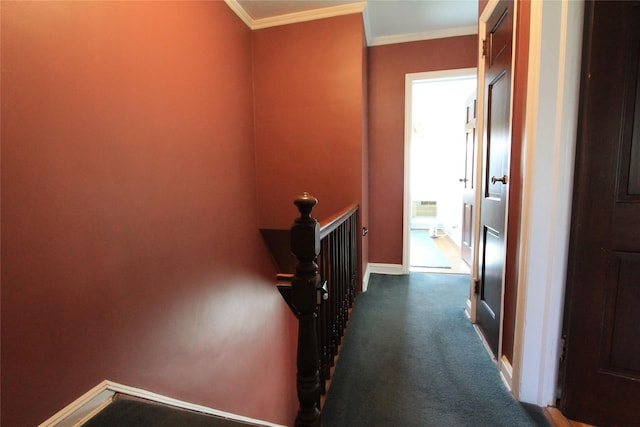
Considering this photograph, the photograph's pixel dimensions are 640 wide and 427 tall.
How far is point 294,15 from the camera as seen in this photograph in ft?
8.20

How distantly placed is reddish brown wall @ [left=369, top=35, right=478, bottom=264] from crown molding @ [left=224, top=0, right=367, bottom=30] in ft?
2.15

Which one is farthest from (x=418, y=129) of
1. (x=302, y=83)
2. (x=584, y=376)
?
(x=584, y=376)

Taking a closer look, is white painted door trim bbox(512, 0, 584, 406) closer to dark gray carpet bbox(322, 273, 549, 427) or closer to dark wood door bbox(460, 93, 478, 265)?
dark gray carpet bbox(322, 273, 549, 427)

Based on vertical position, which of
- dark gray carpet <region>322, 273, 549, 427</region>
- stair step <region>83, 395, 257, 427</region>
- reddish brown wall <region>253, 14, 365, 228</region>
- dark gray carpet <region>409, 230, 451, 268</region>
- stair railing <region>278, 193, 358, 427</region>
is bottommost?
dark gray carpet <region>322, 273, 549, 427</region>

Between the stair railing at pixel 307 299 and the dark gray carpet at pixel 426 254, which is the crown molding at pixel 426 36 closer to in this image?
the dark gray carpet at pixel 426 254

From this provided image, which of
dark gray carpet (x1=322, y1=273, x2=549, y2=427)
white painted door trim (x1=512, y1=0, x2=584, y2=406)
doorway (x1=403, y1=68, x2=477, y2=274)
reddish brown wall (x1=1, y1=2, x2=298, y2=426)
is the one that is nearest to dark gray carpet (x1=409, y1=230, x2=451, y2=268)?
doorway (x1=403, y1=68, x2=477, y2=274)

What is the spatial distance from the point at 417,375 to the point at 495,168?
1.31m

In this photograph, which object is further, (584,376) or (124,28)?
(124,28)

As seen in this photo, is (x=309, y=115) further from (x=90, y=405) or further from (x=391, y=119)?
(x=90, y=405)

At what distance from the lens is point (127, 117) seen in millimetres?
1403

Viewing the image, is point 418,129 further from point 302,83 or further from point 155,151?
point 155,151

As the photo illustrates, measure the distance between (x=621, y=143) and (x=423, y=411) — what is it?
1427 millimetres

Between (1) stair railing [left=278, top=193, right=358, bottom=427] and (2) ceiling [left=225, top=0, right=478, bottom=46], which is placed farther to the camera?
(2) ceiling [left=225, top=0, right=478, bottom=46]

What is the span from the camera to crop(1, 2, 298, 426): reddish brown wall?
1.00 meters
